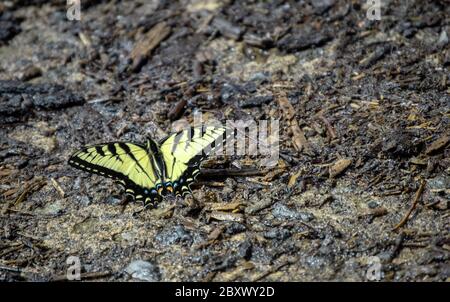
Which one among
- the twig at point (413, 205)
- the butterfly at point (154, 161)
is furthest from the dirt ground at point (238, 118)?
the butterfly at point (154, 161)

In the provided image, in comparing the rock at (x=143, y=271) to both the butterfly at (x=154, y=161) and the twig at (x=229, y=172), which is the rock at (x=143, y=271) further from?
the twig at (x=229, y=172)

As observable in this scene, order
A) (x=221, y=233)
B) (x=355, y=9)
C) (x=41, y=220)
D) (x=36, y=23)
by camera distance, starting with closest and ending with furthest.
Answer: (x=221, y=233), (x=41, y=220), (x=355, y=9), (x=36, y=23)

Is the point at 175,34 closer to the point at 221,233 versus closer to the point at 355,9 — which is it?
the point at 355,9

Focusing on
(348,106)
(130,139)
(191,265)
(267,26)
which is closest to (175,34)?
(267,26)

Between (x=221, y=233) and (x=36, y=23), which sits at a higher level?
(x=36, y=23)

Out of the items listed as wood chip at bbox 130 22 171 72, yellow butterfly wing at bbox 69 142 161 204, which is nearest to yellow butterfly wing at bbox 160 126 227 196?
yellow butterfly wing at bbox 69 142 161 204
